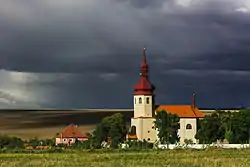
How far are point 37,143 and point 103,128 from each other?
46.5 feet

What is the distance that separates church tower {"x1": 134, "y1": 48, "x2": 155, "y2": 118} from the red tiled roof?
2437mm

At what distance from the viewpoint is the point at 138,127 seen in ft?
449

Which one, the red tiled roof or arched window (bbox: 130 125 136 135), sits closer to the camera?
arched window (bbox: 130 125 136 135)

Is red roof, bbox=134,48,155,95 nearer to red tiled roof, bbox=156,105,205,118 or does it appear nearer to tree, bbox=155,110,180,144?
red tiled roof, bbox=156,105,205,118

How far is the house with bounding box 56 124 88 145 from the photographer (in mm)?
139238

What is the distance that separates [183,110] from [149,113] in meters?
8.00

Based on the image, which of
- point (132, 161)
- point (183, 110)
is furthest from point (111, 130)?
point (132, 161)

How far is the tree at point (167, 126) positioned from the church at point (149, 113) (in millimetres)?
5626

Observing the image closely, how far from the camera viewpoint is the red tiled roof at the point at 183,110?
137750 millimetres

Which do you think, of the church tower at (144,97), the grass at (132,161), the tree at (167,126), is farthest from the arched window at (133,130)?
the grass at (132,161)

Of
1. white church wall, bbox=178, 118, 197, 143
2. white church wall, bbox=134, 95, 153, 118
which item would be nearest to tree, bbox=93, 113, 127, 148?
white church wall, bbox=134, 95, 153, 118

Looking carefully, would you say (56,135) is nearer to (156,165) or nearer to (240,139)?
(240,139)

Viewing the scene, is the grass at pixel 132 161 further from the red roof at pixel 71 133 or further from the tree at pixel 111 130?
the red roof at pixel 71 133

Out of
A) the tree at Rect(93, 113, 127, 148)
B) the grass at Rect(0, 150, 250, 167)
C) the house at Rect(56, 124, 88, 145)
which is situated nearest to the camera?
the grass at Rect(0, 150, 250, 167)
